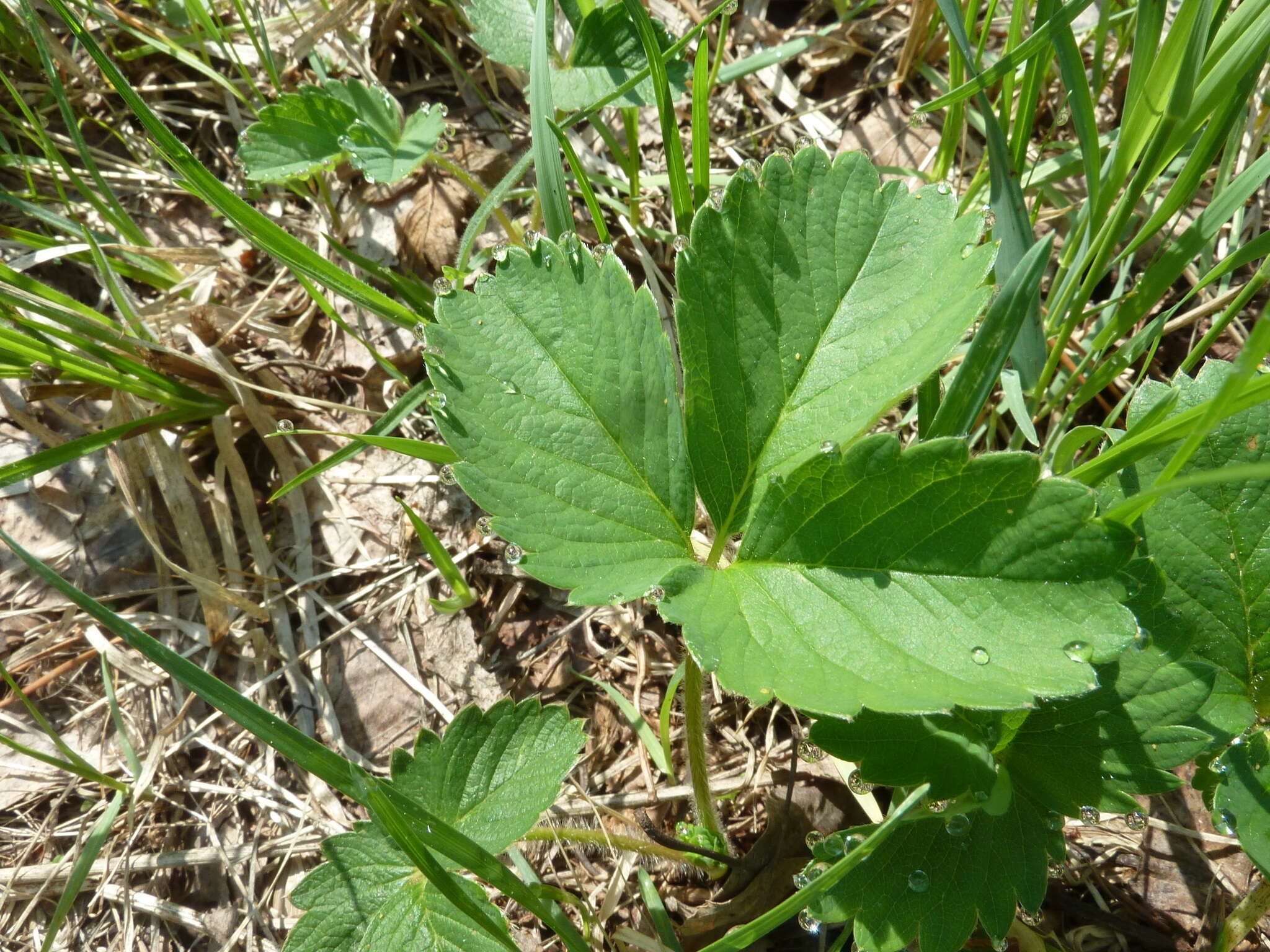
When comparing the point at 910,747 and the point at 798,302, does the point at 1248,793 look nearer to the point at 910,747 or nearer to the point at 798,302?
the point at 910,747

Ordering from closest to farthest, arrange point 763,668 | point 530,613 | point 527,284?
1. point 763,668
2. point 527,284
3. point 530,613

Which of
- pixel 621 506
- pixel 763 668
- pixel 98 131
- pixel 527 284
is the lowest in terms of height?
pixel 763 668

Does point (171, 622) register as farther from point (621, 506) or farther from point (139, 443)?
point (621, 506)

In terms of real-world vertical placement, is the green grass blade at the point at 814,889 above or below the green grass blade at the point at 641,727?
above

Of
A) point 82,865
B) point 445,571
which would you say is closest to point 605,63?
point 445,571

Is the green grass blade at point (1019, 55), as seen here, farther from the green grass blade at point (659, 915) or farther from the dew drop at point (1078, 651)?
the green grass blade at point (659, 915)

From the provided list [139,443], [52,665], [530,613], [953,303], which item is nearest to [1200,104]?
[953,303]

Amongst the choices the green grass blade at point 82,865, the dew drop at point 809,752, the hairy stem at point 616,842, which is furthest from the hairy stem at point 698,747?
the green grass blade at point 82,865
